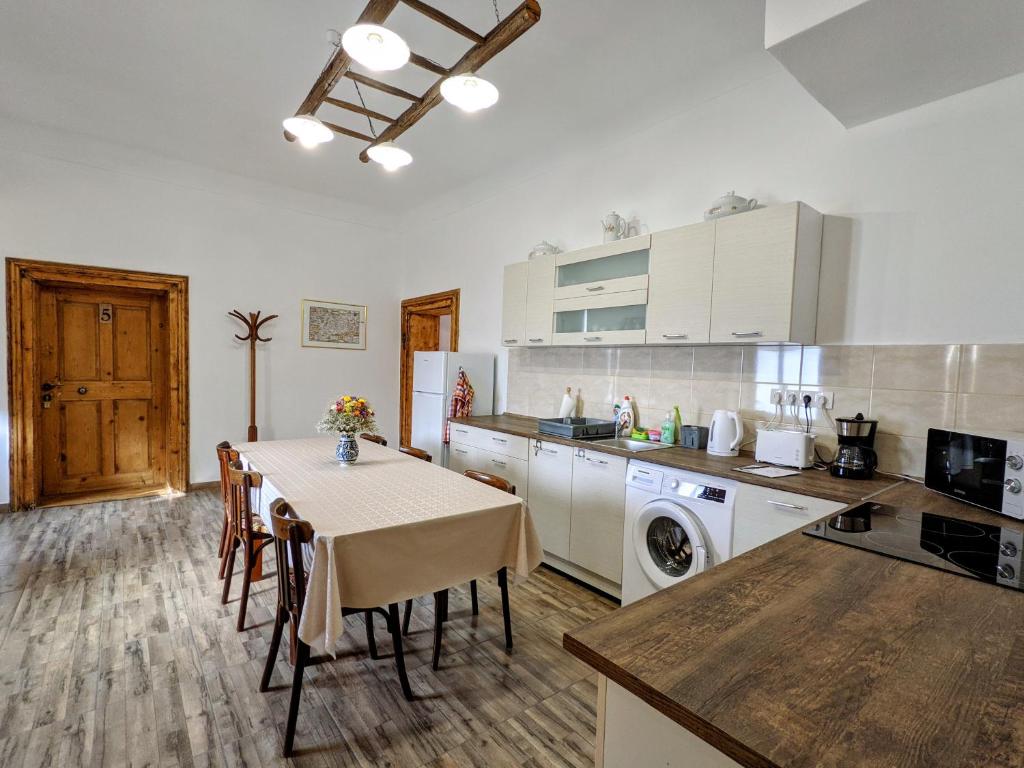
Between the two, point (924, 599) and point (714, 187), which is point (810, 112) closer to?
point (714, 187)

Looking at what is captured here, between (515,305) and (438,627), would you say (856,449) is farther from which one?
(515,305)

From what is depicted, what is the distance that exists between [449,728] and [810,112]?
10.7 feet

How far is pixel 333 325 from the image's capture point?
5469 mm

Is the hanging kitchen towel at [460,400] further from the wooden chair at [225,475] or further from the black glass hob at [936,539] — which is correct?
the black glass hob at [936,539]

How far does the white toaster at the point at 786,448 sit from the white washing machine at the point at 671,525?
35 centimetres

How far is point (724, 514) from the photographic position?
221 cm

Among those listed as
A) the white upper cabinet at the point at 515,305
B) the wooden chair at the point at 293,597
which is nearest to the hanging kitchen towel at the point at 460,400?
the white upper cabinet at the point at 515,305

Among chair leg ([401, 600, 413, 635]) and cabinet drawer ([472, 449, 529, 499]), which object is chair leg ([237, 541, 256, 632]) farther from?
cabinet drawer ([472, 449, 529, 499])

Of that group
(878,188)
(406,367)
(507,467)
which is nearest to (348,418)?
(507,467)

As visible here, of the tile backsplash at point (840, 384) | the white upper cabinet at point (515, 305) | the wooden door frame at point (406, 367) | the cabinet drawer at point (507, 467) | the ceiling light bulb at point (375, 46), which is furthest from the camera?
the wooden door frame at point (406, 367)

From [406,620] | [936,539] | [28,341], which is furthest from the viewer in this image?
[28,341]

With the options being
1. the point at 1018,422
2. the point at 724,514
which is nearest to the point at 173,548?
the point at 724,514

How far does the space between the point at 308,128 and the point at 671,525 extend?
2795 mm

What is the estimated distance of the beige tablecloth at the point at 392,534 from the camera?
1.61m
